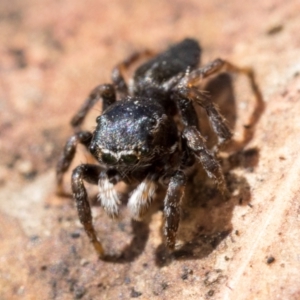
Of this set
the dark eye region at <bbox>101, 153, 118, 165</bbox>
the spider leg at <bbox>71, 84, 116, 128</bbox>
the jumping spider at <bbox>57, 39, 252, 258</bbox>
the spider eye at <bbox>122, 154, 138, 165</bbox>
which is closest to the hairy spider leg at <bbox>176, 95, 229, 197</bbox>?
the jumping spider at <bbox>57, 39, 252, 258</bbox>

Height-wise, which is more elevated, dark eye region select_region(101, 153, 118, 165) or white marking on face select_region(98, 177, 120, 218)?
dark eye region select_region(101, 153, 118, 165)

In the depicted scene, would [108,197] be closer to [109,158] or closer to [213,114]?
[109,158]

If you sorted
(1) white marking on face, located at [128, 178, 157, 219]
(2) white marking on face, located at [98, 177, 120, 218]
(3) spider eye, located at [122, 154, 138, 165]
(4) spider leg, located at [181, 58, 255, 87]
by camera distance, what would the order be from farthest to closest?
(4) spider leg, located at [181, 58, 255, 87], (2) white marking on face, located at [98, 177, 120, 218], (1) white marking on face, located at [128, 178, 157, 219], (3) spider eye, located at [122, 154, 138, 165]

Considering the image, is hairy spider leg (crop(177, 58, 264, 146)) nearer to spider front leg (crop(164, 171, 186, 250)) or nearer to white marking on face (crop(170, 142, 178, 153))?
white marking on face (crop(170, 142, 178, 153))

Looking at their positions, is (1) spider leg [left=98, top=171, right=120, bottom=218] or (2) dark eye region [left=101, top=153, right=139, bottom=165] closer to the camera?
(2) dark eye region [left=101, top=153, right=139, bottom=165]

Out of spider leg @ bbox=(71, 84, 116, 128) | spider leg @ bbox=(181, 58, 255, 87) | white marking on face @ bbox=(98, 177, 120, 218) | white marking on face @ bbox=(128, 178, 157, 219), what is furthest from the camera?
spider leg @ bbox=(71, 84, 116, 128)

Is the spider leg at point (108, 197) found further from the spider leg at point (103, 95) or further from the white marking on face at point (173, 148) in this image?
the spider leg at point (103, 95)

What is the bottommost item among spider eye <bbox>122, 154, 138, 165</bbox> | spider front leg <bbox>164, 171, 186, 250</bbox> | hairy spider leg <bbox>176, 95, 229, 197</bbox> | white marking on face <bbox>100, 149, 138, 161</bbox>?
spider front leg <bbox>164, 171, 186, 250</bbox>
